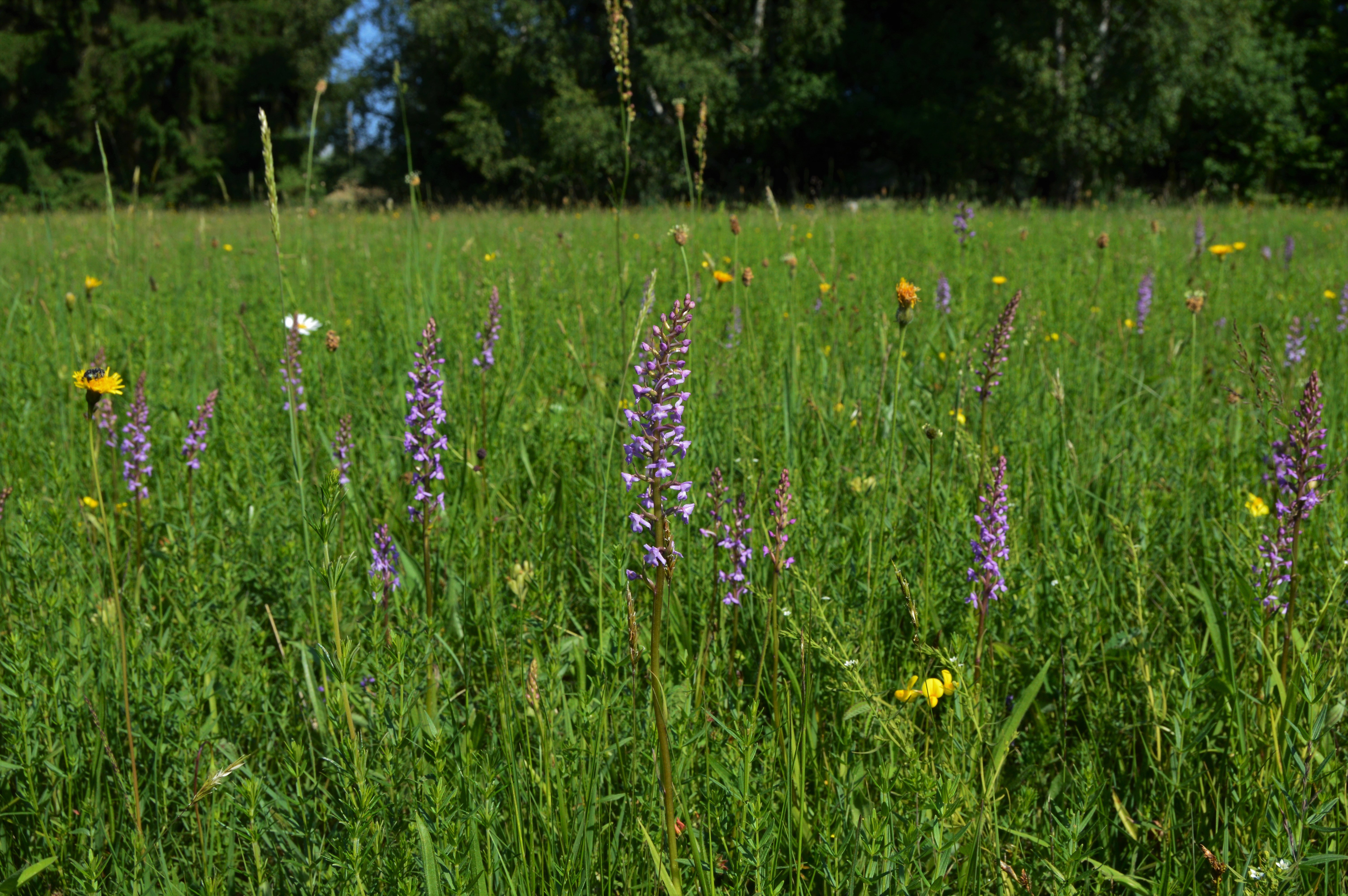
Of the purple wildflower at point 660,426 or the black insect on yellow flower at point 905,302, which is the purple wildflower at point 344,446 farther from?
the black insect on yellow flower at point 905,302

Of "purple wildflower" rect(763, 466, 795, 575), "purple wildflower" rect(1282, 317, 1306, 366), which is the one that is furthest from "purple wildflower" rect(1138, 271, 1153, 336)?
"purple wildflower" rect(763, 466, 795, 575)

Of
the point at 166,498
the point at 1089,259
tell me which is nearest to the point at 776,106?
the point at 1089,259

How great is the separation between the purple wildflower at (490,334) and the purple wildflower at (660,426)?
1.44 metres

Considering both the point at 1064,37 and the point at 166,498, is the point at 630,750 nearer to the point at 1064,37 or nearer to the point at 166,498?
the point at 166,498

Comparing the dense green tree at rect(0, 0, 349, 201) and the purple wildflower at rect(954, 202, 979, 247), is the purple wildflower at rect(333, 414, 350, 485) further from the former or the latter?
the dense green tree at rect(0, 0, 349, 201)

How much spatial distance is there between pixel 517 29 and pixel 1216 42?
16.4 m

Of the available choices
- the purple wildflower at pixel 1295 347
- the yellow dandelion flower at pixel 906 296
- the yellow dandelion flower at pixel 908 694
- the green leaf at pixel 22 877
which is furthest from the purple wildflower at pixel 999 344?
the purple wildflower at pixel 1295 347

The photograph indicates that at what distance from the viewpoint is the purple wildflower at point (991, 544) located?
4.65ft

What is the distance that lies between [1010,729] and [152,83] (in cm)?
3283

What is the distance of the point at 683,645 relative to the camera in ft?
5.19

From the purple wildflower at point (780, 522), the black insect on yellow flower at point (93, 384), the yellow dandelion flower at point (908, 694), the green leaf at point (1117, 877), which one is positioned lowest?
the green leaf at point (1117, 877)

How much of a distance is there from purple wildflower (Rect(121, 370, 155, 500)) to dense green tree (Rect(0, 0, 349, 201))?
24.9 meters

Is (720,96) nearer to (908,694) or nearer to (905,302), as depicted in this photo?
(905,302)

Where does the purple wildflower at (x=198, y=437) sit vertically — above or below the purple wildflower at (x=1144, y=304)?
below
